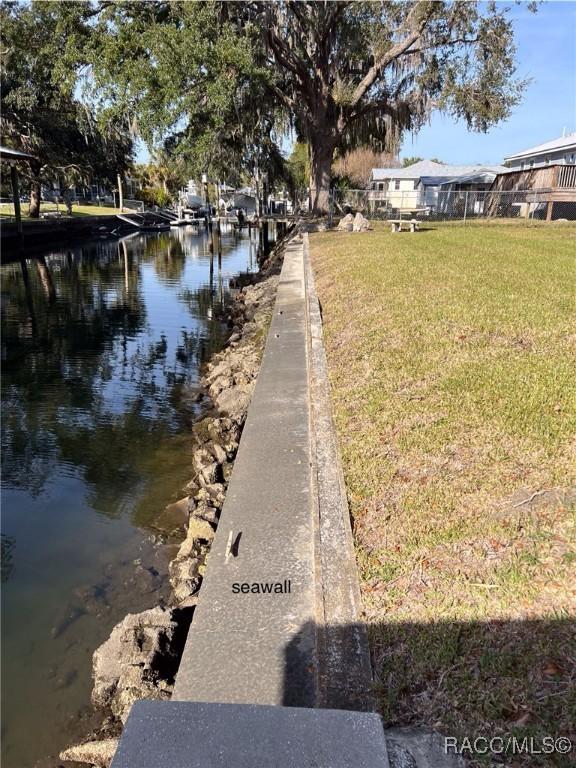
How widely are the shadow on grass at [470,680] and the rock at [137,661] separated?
1.25m

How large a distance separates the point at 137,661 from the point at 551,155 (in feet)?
131

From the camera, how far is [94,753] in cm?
321

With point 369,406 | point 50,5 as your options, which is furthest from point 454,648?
point 50,5

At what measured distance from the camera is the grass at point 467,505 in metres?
2.40

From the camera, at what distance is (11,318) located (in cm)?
1568

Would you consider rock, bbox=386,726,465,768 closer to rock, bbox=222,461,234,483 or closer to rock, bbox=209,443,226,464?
rock, bbox=222,461,234,483

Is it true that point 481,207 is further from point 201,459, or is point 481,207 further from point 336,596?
point 336,596

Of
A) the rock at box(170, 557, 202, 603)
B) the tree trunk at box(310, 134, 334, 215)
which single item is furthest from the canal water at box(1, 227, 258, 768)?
the tree trunk at box(310, 134, 334, 215)

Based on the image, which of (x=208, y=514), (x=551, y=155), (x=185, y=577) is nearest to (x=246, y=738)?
(x=185, y=577)

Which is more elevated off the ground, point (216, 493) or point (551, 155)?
point (551, 155)

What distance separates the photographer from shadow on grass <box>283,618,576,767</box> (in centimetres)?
221

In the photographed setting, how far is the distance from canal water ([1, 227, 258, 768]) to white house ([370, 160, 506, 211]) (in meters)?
26.8

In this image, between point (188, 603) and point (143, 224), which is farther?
point (143, 224)

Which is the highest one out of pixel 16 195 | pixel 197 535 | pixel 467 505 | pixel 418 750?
pixel 16 195
